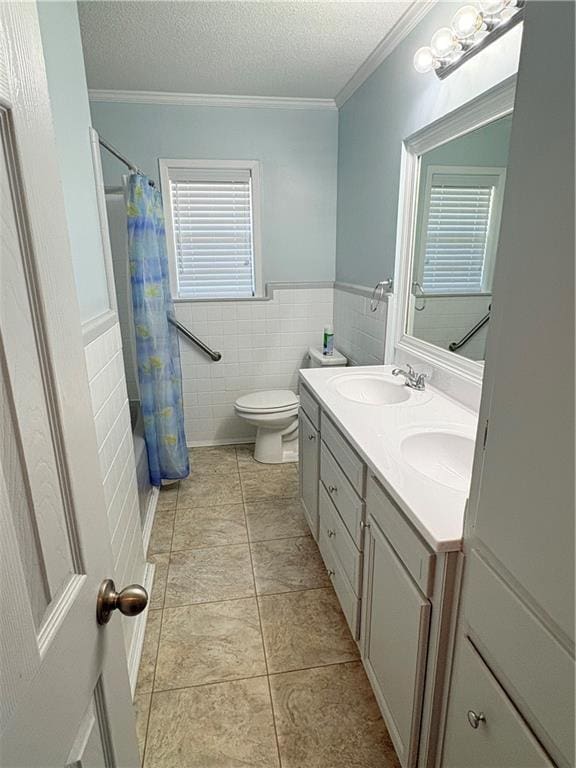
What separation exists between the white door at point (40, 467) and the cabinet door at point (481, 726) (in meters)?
0.64

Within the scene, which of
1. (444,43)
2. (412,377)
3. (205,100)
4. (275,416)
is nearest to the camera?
(444,43)

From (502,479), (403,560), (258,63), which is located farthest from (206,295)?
(502,479)

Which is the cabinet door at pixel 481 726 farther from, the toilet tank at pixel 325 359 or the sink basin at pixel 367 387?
the toilet tank at pixel 325 359

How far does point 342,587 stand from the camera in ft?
5.19

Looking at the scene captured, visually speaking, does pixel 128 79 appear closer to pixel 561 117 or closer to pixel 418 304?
pixel 418 304

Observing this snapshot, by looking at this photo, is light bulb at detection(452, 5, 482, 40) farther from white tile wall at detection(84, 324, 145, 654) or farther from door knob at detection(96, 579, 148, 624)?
door knob at detection(96, 579, 148, 624)

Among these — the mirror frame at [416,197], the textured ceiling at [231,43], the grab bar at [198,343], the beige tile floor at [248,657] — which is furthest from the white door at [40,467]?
the grab bar at [198,343]

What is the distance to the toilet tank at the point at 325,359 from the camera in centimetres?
280

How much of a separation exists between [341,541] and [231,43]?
2.34 m

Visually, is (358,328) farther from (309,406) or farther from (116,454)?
(116,454)

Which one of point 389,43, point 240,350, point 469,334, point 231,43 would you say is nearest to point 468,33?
point 389,43

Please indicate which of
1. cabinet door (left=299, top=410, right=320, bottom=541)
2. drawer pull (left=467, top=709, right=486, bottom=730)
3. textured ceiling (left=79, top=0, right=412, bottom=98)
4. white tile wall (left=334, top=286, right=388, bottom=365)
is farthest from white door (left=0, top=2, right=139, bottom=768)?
white tile wall (left=334, top=286, right=388, bottom=365)

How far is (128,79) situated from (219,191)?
79 cm

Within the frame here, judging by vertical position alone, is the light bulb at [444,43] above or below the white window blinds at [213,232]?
above
